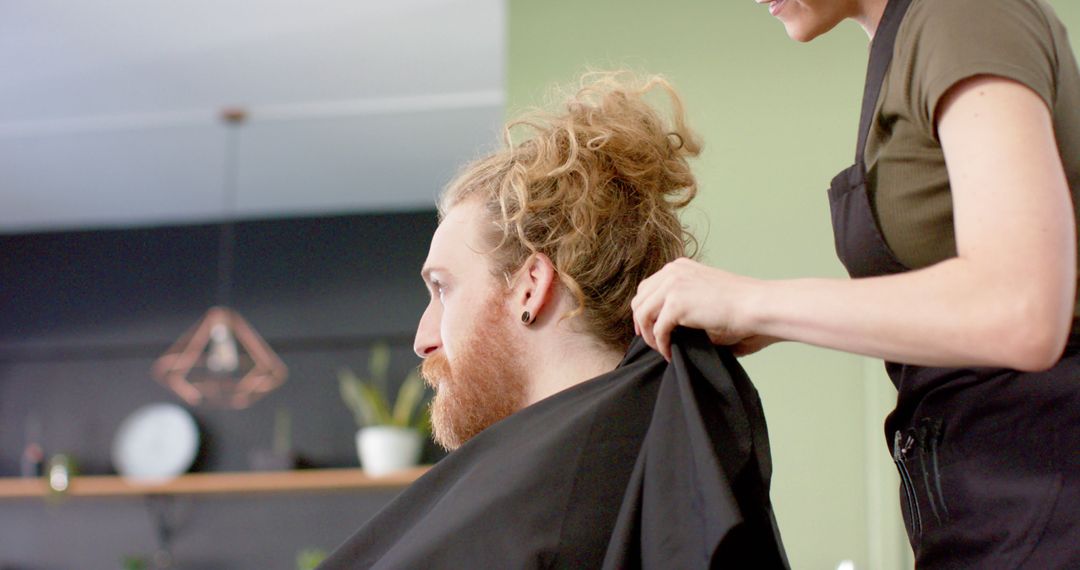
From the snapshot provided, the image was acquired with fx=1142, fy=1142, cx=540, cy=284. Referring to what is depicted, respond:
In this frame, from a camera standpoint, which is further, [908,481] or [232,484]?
[232,484]

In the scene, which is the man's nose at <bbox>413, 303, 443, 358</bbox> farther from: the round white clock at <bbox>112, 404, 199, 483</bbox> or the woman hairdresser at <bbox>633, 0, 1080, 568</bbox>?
the round white clock at <bbox>112, 404, 199, 483</bbox>

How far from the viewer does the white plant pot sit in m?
4.80

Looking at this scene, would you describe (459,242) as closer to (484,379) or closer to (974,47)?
(484,379)

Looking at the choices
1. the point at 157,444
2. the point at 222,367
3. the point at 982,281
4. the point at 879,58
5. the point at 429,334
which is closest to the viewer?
the point at 982,281

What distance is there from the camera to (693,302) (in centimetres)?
103

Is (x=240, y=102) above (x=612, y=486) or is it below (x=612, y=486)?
above

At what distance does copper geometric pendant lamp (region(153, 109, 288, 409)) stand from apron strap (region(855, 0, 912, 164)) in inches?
178

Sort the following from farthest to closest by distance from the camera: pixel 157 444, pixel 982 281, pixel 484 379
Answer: pixel 157 444, pixel 484 379, pixel 982 281

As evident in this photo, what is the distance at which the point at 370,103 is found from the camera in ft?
14.4

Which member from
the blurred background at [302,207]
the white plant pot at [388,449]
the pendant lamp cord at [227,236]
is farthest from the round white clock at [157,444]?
the white plant pot at [388,449]

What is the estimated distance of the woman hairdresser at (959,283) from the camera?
2.93ft

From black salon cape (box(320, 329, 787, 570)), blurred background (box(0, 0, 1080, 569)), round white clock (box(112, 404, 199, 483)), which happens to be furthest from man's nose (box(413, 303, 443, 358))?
round white clock (box(112, 404, 199, 483))

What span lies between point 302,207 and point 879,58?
4785 millimetres

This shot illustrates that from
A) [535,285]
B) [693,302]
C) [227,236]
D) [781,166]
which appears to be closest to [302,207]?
[227,236]
